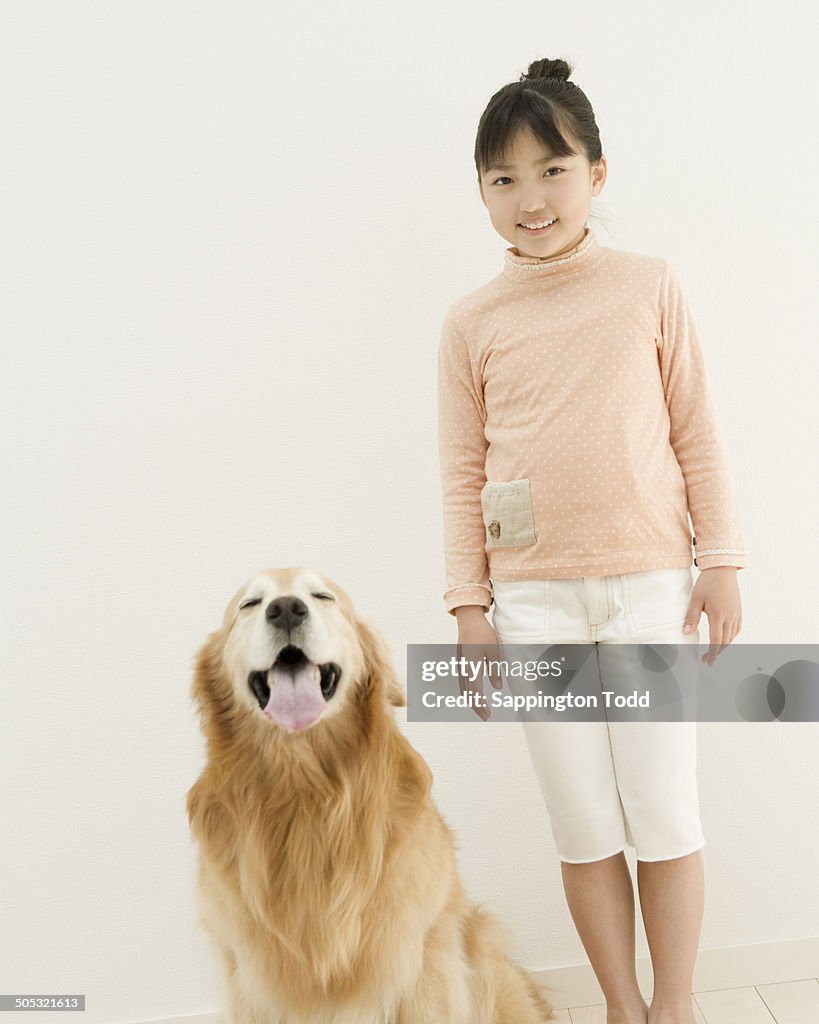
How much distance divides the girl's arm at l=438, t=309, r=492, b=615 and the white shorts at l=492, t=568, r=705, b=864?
4 cm

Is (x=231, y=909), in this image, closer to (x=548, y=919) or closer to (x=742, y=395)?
(x=548, y=919)

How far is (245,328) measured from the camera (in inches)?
64.9

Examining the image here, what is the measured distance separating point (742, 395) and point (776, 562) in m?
0.31

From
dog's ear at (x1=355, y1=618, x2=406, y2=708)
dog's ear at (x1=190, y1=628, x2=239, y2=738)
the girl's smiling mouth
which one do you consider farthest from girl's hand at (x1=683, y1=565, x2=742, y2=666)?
dog's ear at (x1=190, y1=628, x2=239, y2=738)

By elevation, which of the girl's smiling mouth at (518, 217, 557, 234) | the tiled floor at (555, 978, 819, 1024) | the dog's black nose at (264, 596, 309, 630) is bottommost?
the tiled floor at (555, 978, 819, 1024)

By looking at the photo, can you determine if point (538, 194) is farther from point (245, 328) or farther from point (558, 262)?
point (245, 328)

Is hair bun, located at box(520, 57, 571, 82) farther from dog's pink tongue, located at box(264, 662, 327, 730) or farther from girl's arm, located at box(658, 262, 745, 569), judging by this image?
dog's pink tongue, located at box(264, 662, 327, 730)

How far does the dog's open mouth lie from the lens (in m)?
1.17

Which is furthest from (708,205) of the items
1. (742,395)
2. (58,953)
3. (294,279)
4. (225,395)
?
(58,953)

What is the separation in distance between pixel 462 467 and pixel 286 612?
37 centimetres

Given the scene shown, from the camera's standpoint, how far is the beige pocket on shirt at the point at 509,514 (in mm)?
1282

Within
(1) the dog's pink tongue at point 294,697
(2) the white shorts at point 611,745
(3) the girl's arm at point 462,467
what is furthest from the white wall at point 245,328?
(1) the dog's pink tongue at point 294,697

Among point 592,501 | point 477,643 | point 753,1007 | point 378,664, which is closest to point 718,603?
point 592,501

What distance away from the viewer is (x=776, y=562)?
171 cm
